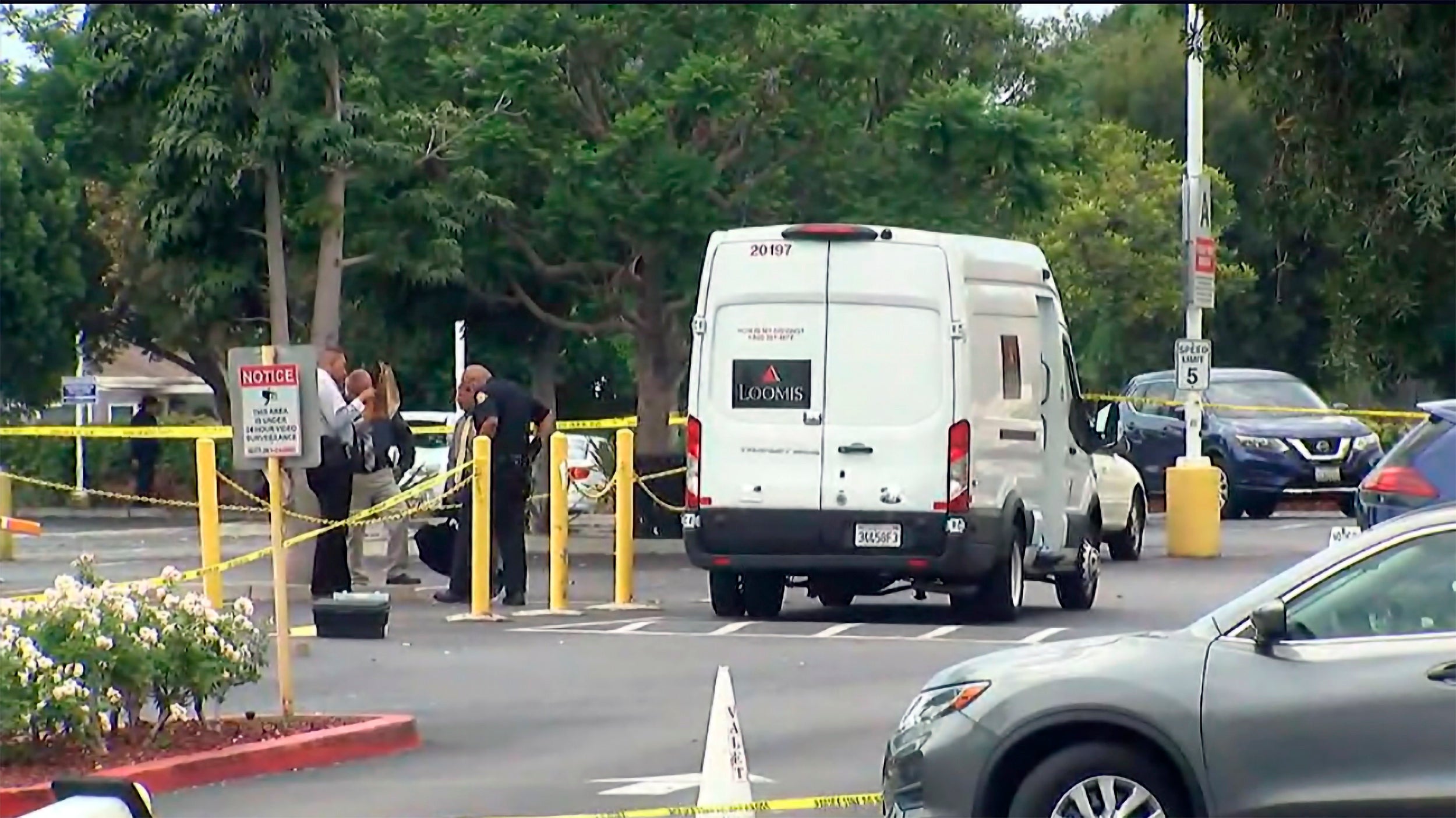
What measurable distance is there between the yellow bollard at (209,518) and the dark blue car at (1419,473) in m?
6.79

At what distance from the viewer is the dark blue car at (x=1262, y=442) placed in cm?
2917

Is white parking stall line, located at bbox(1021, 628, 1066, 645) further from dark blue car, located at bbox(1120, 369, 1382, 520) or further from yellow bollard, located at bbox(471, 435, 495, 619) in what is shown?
dark blue car, located at bbox(1120, 369, 1382, 520)

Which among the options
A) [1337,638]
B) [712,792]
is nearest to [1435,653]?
[1337,638]

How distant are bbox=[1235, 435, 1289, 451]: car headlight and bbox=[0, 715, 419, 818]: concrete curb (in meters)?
18.7

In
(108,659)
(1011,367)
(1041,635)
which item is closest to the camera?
(108,659)

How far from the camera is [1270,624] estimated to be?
302 inches

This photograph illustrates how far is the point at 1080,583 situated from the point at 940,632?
7.50 feet

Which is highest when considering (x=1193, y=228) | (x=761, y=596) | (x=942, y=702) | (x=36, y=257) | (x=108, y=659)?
(x=36, y=257)

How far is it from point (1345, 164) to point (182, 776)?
603 centimetres

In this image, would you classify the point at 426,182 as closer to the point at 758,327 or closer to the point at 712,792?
the point at 758,327

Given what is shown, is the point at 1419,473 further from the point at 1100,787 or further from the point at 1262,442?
the point at 1262,442

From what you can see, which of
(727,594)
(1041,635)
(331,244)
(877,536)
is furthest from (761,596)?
(331,244)

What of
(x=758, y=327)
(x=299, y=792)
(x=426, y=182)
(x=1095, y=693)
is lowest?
(x=299, y=792)

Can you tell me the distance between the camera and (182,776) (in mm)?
10594
